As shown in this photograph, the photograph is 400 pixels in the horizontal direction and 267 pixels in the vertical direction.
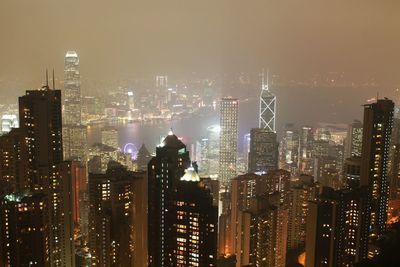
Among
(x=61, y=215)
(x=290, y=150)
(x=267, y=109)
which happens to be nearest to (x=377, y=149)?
(x=61, y=215)

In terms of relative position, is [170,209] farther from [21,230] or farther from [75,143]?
[75,143]

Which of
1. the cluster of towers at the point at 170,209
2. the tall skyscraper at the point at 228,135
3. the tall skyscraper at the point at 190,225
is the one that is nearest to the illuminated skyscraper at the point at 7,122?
the cluster of towers at the point at 170,209

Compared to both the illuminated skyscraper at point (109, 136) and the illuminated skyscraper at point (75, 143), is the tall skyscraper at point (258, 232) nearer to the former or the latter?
the illuminated skyscraper at point (75, 143)

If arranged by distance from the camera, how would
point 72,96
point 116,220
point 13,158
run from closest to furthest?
point 116,220
point 13,158
point 72,96

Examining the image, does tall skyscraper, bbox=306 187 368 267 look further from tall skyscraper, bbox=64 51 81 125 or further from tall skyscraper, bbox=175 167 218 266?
tall skyscraper, bbox=64 51 81 125

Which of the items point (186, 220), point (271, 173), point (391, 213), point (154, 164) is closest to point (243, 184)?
point (271, 173)

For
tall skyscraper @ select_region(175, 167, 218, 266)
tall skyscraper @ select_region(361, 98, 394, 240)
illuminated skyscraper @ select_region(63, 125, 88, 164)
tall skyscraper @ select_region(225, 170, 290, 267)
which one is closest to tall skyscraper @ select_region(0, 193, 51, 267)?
tall skyscraper @ select_region(175, 167, 218, 266)
